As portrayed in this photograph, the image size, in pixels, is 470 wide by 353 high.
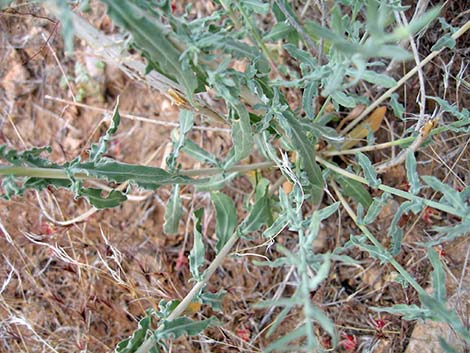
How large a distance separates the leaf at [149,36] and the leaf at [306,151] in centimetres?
41

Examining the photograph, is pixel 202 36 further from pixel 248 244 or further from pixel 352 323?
pixel 352 323

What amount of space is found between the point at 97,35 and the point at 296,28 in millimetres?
673

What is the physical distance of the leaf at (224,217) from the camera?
207 centimetres

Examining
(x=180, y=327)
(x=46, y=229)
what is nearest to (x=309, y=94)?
(x=180, y=327)

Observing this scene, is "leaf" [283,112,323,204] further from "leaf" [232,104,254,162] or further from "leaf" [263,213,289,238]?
"leaf" [263,213,289,238]

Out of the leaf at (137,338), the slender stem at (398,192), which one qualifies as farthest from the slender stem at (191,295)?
the slender stem at (398,192)

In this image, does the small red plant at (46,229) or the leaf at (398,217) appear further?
the small red plant at (46,229)

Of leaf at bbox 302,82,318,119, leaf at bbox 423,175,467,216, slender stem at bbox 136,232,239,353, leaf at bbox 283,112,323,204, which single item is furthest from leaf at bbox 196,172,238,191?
leaf at bbox 423,175,467,216

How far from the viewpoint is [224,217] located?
6.84 feet

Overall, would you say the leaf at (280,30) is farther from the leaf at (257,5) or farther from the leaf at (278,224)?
the leaf at (278,224)

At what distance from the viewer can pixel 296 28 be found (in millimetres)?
1869

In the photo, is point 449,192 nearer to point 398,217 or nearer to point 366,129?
point 398,217

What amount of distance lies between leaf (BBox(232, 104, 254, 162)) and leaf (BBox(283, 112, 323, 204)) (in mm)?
122

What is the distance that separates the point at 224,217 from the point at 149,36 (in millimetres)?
1008
